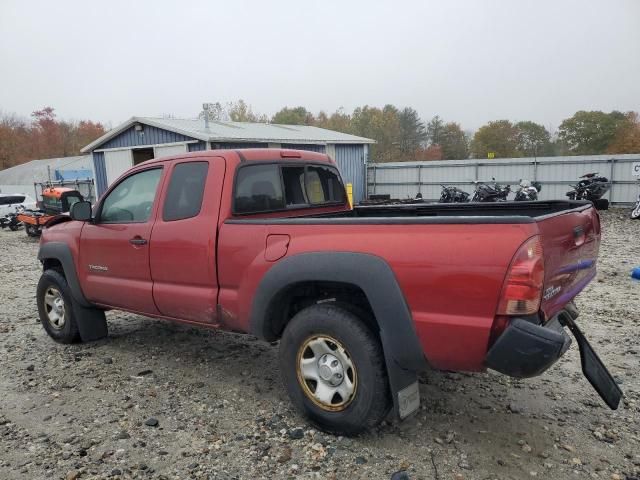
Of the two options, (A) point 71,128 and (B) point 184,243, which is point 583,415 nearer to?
(B) point 184,243

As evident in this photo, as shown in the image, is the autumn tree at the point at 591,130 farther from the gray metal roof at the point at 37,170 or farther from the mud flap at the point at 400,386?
the mud flap at the point at 400,386

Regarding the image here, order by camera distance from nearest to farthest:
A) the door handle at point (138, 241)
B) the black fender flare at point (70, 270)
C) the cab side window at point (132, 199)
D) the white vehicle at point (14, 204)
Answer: the door handle at point (138, 241) → the cab side window at point (132, 199) → the black fender flare at point (70, 270) → the white vehicle at point (14, 204)

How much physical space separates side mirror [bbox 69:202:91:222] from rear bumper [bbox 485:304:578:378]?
12.3 ft

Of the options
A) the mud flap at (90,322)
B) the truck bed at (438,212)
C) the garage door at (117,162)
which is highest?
the garage door at (117,162)

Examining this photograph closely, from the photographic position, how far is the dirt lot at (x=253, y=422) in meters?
2.98

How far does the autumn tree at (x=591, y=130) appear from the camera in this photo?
44750mm

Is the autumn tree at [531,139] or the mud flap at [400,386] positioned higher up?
the autumn tree at [531,139]

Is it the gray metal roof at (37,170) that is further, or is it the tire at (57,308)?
the gray metal roof at (37,170)

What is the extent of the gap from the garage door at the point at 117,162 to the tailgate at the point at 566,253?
58.5ft

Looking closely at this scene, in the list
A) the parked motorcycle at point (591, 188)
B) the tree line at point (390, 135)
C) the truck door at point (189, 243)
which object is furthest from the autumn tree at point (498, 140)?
the truck door at point (189, 243)

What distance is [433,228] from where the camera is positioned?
271 cm

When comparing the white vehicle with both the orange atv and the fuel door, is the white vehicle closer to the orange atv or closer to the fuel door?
the orange atv

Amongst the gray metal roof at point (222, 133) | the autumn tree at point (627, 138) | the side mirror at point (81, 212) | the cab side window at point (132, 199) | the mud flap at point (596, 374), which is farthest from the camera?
the autumn tree at point (627, 138)

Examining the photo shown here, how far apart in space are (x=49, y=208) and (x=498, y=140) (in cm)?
4898
